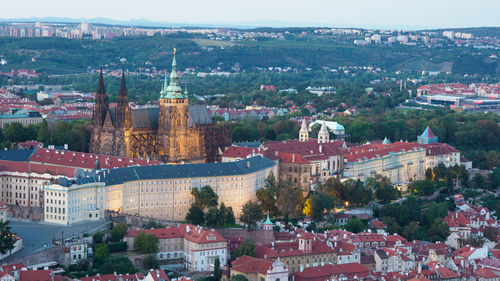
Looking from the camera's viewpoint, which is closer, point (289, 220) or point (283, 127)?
point (289, 220)

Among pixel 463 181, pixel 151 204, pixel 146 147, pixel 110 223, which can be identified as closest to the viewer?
pixel 110 223

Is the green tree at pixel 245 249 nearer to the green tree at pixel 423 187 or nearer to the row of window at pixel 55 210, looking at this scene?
the row of window at pixel 55 210

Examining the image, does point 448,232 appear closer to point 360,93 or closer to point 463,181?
point 463,181

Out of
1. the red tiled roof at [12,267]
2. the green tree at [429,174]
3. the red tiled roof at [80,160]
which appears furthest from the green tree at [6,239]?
the green tree at [429,174]

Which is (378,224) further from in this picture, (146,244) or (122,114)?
(122,114)

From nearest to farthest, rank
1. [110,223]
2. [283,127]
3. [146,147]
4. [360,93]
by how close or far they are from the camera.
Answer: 1. [110,223]
2. [146,147]
3. [283,127]
4. [360,93]

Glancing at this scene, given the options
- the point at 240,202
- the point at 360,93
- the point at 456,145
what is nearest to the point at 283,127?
the point at 456,145
